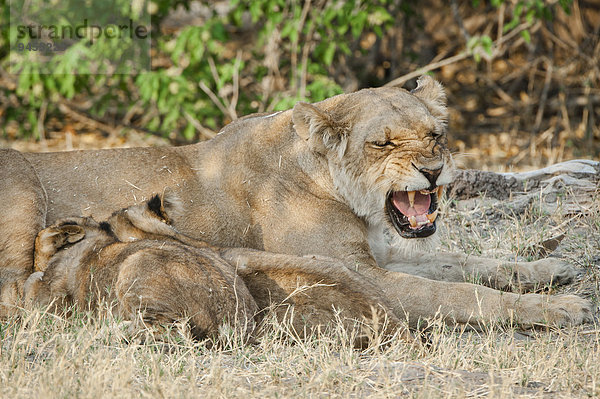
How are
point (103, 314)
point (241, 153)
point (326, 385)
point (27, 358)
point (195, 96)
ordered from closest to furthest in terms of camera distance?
point (326, 385)
point (27, 358)
point (103, 314)
point (241, 153)
point (195, 96)

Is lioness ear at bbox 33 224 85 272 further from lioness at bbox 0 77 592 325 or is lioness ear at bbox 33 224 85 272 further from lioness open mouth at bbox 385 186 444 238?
lioness open mouth at bbox 385 186 444 238

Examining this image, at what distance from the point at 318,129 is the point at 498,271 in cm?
156

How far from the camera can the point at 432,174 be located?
5.16m

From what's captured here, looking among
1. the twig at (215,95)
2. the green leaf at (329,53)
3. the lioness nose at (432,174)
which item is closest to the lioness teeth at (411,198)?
the lioness nose at (432,174)

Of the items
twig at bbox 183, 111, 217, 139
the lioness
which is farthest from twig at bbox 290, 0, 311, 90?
the lioness

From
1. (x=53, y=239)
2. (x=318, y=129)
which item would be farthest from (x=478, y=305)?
(x=53, y=239)

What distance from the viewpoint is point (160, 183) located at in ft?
19.0

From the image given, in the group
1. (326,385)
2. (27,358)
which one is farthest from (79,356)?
(326,385)

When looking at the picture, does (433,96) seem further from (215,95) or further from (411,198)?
(215,95)

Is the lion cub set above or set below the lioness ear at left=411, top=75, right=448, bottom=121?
below

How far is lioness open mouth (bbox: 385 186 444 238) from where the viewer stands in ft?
17.5

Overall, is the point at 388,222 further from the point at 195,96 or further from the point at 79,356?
the point at 195,96

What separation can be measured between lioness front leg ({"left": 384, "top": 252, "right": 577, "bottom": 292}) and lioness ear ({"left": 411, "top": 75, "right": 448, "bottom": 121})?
1027 millimetres

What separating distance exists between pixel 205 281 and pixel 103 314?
647mm
